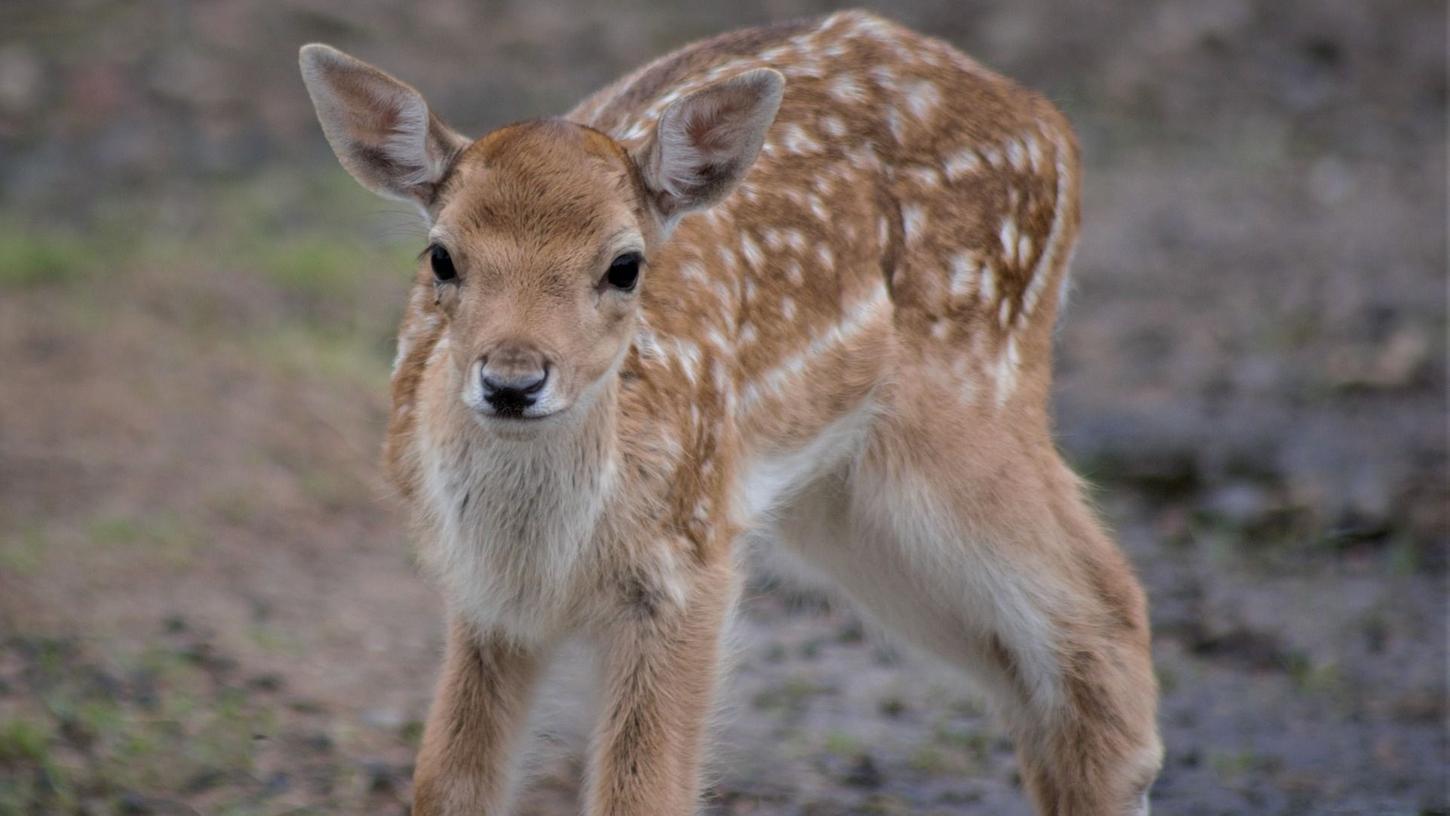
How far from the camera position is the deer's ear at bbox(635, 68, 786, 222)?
4254 mm

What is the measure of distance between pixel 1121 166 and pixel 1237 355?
267 centimetres

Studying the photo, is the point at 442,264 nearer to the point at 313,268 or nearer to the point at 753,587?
the point at 753,587

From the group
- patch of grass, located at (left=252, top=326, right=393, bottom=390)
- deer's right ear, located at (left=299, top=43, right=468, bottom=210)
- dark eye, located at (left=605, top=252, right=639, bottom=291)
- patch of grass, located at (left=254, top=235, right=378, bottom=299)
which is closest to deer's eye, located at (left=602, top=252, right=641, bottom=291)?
dark eye, located at (left=605, top=252, right=639, bottom=291)

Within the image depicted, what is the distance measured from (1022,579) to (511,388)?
1711 mm

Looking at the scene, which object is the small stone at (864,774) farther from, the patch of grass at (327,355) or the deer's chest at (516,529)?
the patch of grass at (327,355)

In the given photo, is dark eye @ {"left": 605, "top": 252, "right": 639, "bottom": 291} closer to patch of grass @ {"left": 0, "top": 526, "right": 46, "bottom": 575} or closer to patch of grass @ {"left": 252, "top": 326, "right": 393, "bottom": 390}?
patch of grass @ {"left": 0, "top": 526, "right": 46, "bottom": 575}

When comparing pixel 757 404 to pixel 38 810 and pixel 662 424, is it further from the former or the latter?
pixel 38 810

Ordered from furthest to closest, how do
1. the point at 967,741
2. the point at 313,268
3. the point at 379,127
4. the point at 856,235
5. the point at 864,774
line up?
the point at 313,268, the point at 967,741, the point at 864,774, the point at 856,235, the point at 379,127

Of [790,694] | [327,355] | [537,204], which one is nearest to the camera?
[537,204]

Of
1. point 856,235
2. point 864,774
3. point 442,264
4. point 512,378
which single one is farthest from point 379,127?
point 864,774

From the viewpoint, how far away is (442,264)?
4125 millimetres

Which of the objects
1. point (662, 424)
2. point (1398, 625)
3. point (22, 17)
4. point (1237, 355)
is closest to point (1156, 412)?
point (1237, 355)

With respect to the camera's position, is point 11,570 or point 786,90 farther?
point 11,570

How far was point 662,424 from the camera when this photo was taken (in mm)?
4395
